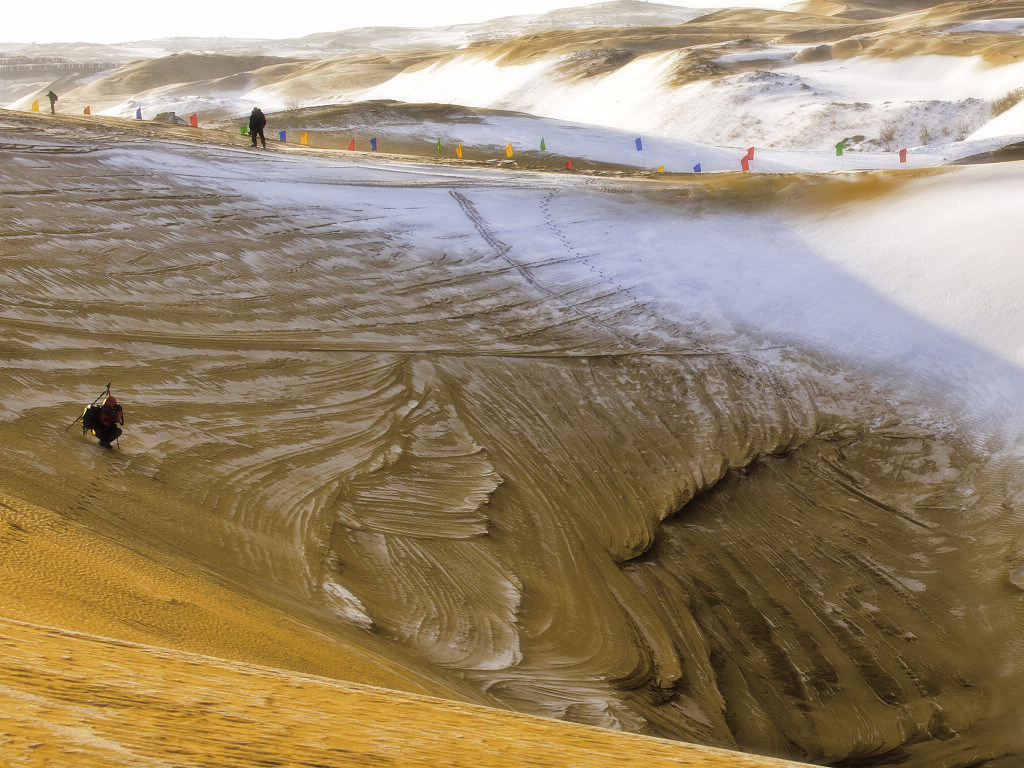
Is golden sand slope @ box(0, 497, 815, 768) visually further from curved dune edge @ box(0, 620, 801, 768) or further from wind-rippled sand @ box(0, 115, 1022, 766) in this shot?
wind-rippled sand @ box(0, 115, 1022, 766)

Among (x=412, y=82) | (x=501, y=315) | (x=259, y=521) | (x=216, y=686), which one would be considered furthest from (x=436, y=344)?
(x=412, y=82)

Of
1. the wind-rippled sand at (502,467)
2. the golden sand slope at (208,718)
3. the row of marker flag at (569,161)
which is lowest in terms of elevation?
the wind-rippled sand at (502,467)

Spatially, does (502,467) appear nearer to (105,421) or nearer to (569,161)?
(105,421)

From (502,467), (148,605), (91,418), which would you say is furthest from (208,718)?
(502,467)

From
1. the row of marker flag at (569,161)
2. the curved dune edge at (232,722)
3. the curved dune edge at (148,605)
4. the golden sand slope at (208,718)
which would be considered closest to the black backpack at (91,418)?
the curved dune edge at (148,605)

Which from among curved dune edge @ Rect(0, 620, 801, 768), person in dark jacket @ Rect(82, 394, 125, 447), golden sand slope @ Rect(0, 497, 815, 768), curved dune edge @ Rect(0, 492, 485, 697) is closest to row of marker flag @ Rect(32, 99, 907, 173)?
person in dark jacket @ Rect(82, 394, 125, 447)

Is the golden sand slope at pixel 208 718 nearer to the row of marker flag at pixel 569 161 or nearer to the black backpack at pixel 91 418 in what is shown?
the black backpack at pixel 91 418

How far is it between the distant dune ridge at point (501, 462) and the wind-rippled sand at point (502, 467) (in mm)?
36

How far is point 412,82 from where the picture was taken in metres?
41.5

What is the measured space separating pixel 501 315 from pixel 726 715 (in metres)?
5.32

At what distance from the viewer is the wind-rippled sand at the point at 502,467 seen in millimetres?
5062

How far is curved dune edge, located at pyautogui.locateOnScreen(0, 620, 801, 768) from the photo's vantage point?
167cm

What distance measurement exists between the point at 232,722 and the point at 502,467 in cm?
524

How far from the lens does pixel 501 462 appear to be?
7.12 metres
